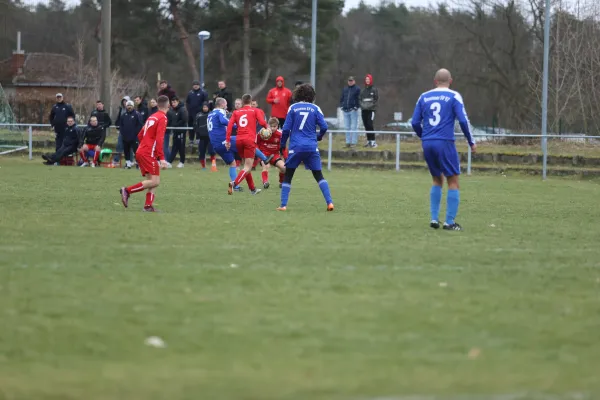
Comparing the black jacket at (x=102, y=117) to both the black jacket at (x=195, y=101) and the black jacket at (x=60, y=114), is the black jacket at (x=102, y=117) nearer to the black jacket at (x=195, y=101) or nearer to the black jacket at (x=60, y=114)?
the black jacket at (x=60, y=114)

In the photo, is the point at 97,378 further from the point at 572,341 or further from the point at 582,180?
the point at 582,180

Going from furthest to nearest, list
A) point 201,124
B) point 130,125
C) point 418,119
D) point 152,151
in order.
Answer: point 201,124
point 130,125
point 152,151
point 418,119

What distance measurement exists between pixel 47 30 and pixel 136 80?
70.3 ft

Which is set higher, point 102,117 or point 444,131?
point 102,117

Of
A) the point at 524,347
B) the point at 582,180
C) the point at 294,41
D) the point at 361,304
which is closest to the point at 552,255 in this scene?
the point at 361,304

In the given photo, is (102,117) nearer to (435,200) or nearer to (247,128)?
(247,128)

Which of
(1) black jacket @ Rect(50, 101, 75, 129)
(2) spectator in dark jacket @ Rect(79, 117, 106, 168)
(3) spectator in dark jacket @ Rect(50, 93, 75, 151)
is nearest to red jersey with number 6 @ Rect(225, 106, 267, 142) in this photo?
(2) spectator in dark jacket @ Rect(79, 117, 106, 168)

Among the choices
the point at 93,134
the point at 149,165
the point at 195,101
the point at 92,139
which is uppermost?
the point at 195,101

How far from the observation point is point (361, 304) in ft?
23.3

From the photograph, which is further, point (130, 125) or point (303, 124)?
point (130, 125)

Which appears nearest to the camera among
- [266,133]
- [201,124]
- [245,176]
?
[245,176]

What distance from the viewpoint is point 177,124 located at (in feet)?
102

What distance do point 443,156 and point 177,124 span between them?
1923cm

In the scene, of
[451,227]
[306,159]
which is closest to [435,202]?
[451,227]
